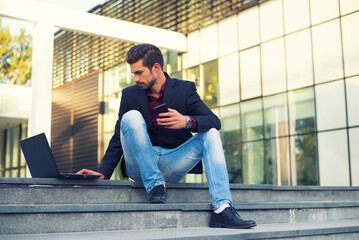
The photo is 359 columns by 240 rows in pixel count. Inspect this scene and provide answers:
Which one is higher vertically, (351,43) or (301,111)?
(351,43)

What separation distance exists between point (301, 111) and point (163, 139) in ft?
33.4

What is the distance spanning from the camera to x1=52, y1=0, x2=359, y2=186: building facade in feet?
39.2

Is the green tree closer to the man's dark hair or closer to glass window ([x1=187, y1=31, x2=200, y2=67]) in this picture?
glass window ([x1=187, y1=31, x2=200, y2=67])

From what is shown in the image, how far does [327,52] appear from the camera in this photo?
12.3 metres

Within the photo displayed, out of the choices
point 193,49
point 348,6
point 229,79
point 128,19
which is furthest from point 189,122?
point 128,19

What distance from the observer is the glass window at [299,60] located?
→ 12.9 metres

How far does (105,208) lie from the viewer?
2857 millimetres

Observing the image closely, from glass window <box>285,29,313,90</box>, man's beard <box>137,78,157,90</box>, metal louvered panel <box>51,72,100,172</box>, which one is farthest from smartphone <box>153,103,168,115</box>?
metal louvered panel <box>51,72,100,172</box>

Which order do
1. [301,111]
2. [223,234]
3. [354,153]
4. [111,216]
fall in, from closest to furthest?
[223,234] → [111,216] → [354,153] → [301,111]

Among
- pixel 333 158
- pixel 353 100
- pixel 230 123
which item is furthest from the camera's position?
pixel 230 123

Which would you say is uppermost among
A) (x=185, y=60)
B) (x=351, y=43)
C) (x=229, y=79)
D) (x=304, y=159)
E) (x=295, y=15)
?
(x=295, y=15)

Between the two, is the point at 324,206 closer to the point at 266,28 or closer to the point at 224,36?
the point at 266,28

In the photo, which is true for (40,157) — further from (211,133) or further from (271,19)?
(271,19)

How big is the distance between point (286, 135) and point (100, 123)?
8.81 m
